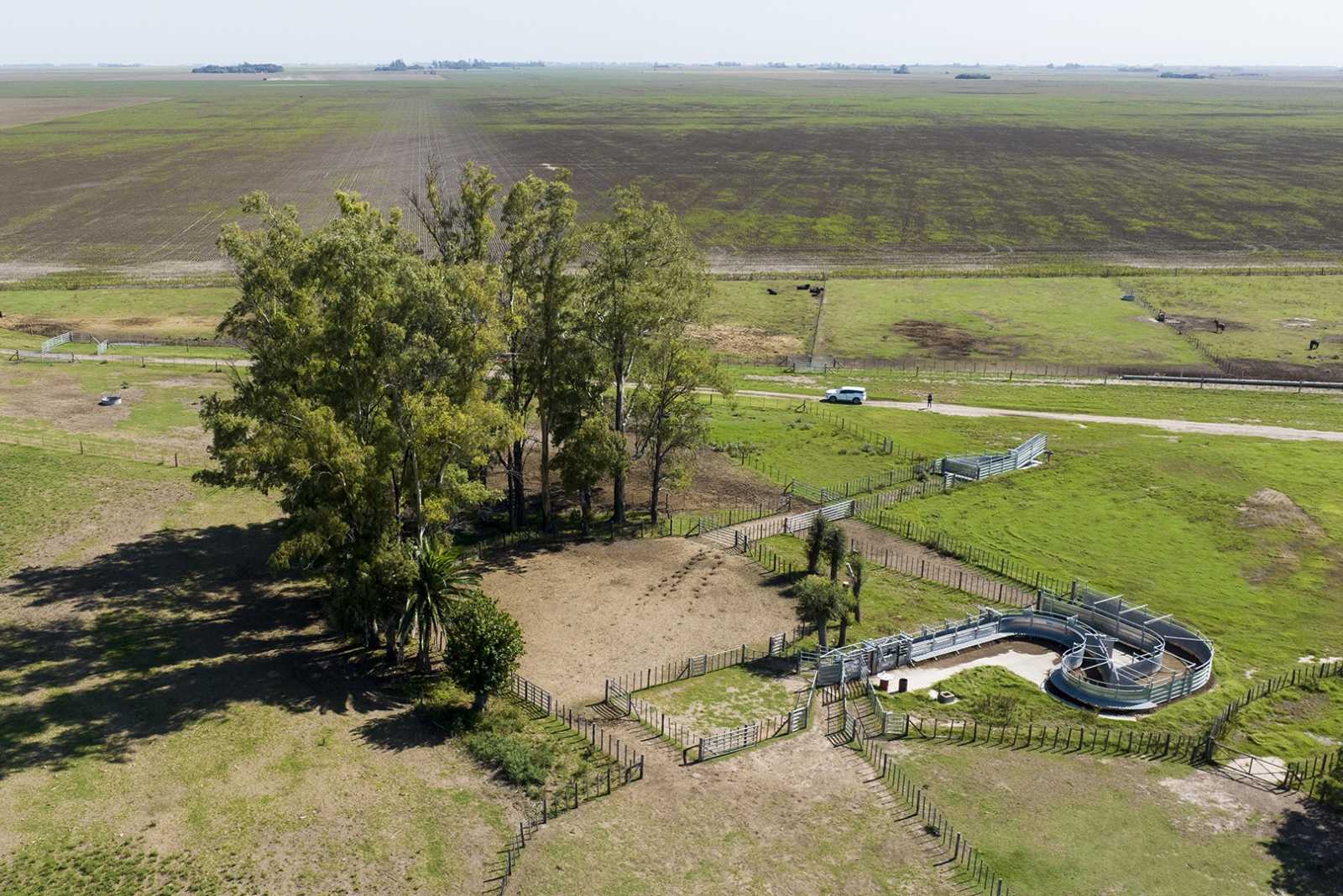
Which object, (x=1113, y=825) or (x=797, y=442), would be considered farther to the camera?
(x=797, y=442)

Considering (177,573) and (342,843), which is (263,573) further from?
(342,843)

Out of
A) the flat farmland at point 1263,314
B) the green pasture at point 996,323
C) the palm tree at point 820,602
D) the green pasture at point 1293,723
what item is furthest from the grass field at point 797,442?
the flat farmland at point 1263,314

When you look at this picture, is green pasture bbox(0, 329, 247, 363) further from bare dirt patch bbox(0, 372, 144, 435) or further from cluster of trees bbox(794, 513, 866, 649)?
cluster of trees bbox(794, 513, 866, 649)

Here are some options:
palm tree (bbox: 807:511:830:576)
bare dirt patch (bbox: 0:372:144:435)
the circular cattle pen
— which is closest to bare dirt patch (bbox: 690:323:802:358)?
palm tree (bbox: 807:511:830:576)

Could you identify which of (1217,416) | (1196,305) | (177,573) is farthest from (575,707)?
(1196,305)

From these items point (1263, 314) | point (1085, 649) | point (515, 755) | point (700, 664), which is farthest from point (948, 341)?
point (515, 755)

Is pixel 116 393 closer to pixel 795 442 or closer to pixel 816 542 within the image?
pixel 795 442
